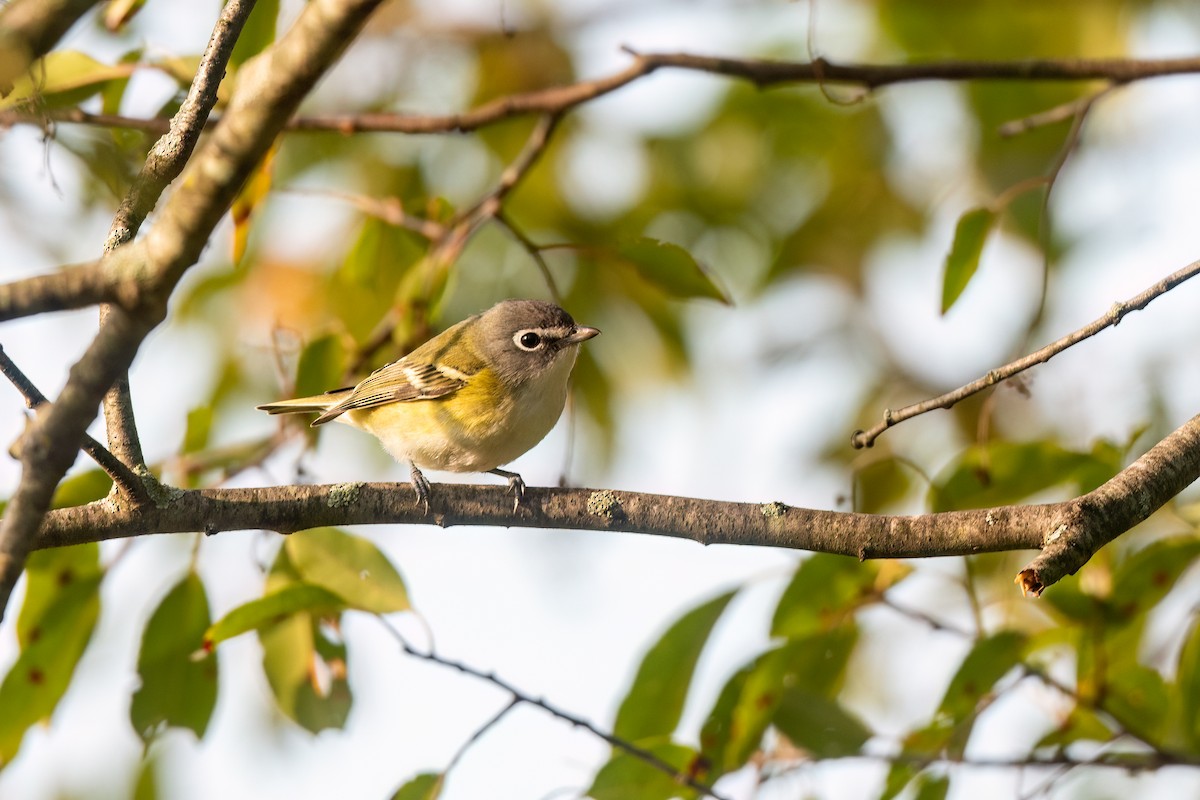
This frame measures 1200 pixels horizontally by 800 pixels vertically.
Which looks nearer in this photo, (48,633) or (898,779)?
(898,779)

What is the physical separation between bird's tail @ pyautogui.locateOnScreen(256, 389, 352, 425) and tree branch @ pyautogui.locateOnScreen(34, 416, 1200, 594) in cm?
143

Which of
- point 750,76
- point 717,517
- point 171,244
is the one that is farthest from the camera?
point 750,76

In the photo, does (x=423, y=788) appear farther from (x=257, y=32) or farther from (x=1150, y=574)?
(x=257, y=32)

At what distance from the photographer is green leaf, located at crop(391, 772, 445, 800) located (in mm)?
3248

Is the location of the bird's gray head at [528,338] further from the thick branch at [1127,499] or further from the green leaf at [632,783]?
the thick branch at [1127,499]

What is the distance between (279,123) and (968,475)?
8.69ft

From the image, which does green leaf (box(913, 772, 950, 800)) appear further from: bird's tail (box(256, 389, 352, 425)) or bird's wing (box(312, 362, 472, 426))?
bird's tail (box(256, 389, 352, 425))

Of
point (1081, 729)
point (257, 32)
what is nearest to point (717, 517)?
point (1081, 729)

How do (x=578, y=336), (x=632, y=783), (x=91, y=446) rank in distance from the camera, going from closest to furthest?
(x=91, y=446), (x=632, y=783), (x=578, y=336)

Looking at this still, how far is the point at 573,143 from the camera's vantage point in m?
6.33

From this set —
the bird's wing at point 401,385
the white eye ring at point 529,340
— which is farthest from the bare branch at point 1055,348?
the bird's wing at point 401,385

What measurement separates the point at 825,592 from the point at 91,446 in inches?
90.2

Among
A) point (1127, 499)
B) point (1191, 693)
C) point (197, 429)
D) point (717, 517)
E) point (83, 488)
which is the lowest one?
point (1127, 499)

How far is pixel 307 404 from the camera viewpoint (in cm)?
442
